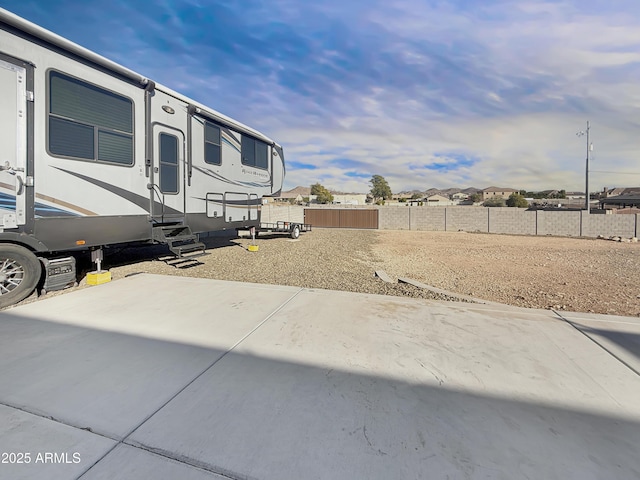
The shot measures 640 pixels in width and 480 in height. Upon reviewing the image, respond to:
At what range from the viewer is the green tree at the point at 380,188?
85.3 m

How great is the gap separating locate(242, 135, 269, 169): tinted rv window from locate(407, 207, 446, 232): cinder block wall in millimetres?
16898

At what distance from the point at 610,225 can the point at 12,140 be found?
1101 inches

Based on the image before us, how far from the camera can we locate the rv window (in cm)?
604

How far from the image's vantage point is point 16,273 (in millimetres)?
4273

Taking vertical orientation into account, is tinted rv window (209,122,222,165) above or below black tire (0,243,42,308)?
above

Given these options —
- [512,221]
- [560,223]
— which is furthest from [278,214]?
[560,223]

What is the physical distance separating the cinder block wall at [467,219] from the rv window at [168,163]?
21280 mm

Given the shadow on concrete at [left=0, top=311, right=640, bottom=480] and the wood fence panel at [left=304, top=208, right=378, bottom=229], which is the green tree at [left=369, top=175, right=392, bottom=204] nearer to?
the wood fence panel at [left=304, top=208, right=378, bottom=229]

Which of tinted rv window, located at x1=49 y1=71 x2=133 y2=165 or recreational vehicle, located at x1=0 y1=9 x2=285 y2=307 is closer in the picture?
recreational vehicle, located at x1=0 y1=9 x2=285 y2=307

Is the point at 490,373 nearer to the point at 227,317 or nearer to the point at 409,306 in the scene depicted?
the point at 409,306

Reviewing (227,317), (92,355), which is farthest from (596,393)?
(92,355)

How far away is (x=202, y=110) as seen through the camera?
6.86 meters

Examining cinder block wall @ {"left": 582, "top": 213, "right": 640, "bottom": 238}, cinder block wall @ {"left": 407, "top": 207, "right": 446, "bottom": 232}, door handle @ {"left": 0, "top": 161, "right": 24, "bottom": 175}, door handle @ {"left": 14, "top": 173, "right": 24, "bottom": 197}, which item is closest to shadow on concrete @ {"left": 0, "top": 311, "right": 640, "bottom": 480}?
door handle @ {"left": 14, "top": 173, "right": 24, "bottom": 197}

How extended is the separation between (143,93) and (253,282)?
3957 mm
